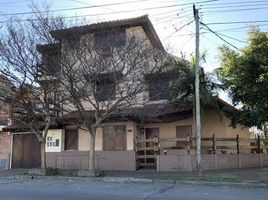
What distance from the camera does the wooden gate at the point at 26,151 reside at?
87.4 ft

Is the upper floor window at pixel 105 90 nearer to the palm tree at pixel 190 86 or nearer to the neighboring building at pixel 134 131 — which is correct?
the neighboring building at pixel 134 131

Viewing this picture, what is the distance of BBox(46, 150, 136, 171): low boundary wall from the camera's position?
22.8 m

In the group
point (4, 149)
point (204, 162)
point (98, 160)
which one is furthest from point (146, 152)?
point (4, 149)

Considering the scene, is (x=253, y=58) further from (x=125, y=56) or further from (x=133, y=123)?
(x=133, y=123)

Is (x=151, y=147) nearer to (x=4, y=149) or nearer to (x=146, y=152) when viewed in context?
(x=146, y=152)

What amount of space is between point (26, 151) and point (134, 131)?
27.2 ft

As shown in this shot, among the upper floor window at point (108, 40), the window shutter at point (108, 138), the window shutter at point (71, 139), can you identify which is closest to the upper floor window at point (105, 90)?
the upper floor window at point (108, 40)

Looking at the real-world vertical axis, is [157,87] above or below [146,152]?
above

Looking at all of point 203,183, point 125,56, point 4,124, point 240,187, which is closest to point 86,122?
point 125,56

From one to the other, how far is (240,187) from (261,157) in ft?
34.5

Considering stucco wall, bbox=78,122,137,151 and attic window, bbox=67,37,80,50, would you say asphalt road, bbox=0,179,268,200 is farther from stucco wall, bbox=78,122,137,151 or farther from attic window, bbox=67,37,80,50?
attic window, bbox=67,37,80,50

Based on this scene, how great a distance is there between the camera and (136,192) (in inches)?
539

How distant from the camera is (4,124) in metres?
27.5

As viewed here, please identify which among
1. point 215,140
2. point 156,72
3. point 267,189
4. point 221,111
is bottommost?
point 267,189
